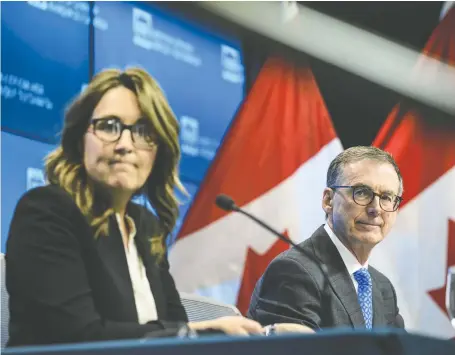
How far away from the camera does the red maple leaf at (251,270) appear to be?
3.50 meters

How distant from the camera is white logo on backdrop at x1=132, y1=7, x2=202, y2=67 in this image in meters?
3.42

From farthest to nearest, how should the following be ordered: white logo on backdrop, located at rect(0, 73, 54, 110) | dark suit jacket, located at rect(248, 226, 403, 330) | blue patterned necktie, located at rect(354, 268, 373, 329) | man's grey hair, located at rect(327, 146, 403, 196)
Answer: white logo on backdrop, located at rect(0, 73, 54, 110) < man's grey hair, located at rect(327, 146, 403, 196) < blue patterned necktie, located at rect(354, 268, 373, 329) < dark suit jacket, located at rect(248, 226, 403, 330)

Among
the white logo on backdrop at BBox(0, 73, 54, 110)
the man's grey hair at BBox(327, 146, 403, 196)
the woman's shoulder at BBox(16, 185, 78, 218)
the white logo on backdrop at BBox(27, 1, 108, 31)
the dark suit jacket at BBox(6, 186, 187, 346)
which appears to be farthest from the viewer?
the white logo on backdrop at BBox(27, 1, 108, 31)

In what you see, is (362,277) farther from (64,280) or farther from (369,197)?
(64,280)

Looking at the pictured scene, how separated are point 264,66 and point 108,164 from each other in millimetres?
2254

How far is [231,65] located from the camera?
3871mm

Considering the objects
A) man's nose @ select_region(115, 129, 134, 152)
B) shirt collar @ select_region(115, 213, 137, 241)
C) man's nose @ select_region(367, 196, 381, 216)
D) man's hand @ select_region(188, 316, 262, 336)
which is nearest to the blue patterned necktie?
man's nose @ select_region(367, 196, 381, 216)

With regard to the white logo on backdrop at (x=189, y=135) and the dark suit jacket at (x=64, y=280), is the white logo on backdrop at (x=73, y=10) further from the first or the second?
the dark suit jacket at (x=64, y=280)

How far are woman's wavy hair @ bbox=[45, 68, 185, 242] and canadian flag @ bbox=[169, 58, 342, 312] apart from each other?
5.76 feet

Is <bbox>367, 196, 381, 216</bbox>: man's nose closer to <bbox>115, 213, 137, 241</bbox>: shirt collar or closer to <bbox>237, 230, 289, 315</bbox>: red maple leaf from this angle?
<bbox>115, 213, 137, 241</bbox>: shirt collar

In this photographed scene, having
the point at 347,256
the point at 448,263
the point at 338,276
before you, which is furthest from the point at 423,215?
the point at 338,276

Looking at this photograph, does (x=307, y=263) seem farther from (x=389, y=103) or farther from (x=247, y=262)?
(x=389, y=103)

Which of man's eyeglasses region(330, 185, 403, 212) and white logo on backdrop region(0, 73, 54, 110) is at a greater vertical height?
white logo on backdrop region(0, 73, 54, 110)

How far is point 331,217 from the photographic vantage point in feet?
7.77
